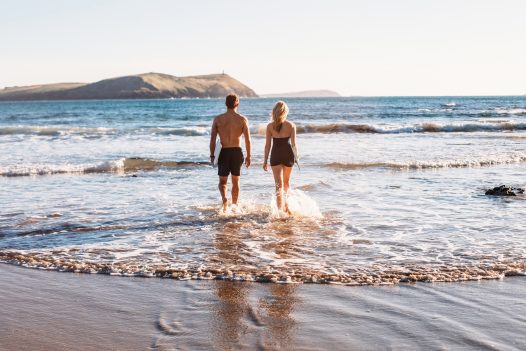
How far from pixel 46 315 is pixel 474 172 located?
11905mm

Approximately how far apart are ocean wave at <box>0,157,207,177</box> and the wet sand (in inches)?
388

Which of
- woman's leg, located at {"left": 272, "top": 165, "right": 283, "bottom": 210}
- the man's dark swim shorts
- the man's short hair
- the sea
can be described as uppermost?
the man's short hair

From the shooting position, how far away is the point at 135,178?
14.0 metres

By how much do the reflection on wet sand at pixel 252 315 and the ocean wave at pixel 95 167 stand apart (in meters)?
10.9

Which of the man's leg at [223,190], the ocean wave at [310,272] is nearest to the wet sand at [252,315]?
the ocean wave at [310,272]

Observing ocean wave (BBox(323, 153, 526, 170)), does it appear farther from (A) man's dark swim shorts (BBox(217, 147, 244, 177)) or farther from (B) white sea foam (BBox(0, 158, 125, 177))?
(A) man's dark swim shorts (BBox(217, 147, 244, 177))

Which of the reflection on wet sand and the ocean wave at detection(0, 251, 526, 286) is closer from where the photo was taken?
the reflection on wet sand

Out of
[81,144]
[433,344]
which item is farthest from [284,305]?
[81,144]

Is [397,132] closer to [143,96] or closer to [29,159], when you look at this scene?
[29,159]

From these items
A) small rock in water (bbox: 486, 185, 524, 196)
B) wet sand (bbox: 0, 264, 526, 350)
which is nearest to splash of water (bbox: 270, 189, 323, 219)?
small rock in water (bbox: 486, 185, 524, 196)

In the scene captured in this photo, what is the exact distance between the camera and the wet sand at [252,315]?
3.98 m

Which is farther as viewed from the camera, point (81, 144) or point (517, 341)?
point (81, 144)

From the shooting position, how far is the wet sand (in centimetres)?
398

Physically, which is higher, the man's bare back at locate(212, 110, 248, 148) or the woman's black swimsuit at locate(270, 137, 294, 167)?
the man's bare back at locate(212, 110, 248, 148)
